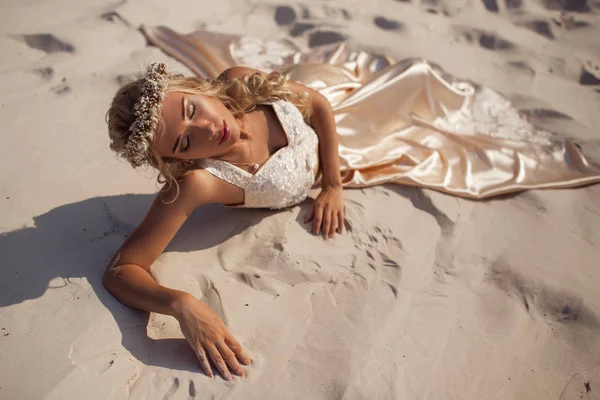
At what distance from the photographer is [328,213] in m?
2.93

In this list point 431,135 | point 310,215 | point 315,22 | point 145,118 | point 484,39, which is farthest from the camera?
point 315,22

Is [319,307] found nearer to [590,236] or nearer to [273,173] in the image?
[273,173]

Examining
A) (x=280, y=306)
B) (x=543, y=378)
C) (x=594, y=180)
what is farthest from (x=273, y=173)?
(x=594, y=180)

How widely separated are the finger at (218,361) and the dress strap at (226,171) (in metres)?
0.85

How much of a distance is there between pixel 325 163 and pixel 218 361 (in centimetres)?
138

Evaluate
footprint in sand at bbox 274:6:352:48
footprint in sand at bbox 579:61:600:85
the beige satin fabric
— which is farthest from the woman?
footprint in sand at bbox 579:61:600:85

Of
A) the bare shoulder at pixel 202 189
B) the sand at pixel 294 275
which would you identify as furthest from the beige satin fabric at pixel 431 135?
the bare shoulder at pixel 202 189

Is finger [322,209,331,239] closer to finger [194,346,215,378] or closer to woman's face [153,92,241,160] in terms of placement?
woman's face [153,92,241,160]

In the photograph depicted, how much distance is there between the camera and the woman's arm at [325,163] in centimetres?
294

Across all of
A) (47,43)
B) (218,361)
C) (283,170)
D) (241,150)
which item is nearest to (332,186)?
(283,170)

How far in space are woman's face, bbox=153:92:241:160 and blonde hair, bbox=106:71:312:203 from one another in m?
0.05

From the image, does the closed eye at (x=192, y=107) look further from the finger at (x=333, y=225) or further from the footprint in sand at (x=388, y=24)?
the footprint in sand at (x=388, y=24)

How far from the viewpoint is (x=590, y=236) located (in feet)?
9.62

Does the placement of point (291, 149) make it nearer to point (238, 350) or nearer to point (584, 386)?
point (238, 350)
